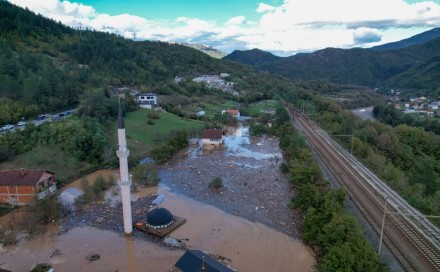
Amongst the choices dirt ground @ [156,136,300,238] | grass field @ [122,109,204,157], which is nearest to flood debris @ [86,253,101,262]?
Answer: dirt ground @ [156,136,300,238]

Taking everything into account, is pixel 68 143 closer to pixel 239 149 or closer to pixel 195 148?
pixel 195 148

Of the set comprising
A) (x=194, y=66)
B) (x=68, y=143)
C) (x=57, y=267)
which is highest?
(x=194, y=66)

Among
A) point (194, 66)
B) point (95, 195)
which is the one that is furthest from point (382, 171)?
point (194, 66)

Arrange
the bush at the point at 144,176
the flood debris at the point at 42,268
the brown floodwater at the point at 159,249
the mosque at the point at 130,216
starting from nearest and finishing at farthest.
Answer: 1. the flood debris at the point at 42,268
2. the brown floodwater at the point at 159,249
3. the mosque at the point at 130,216
4. the bush at the point at 144,176

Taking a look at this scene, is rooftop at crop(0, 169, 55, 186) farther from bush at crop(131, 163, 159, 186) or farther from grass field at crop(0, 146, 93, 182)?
bush at crop(131, 163, 159, 186)

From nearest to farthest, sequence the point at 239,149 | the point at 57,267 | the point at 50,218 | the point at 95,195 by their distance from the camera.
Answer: the point at 57,267 < the point at 50,218 < the point at 95,195 < the point at 239,149

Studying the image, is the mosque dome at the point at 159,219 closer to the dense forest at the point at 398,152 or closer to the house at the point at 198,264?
the house at the point at 198,264

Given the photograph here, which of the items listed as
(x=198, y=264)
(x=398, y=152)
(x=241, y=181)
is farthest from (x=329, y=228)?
(x=398, y=152)

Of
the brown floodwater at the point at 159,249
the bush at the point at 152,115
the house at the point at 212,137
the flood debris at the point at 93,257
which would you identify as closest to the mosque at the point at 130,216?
the brown floodwater at the point at 159,249
